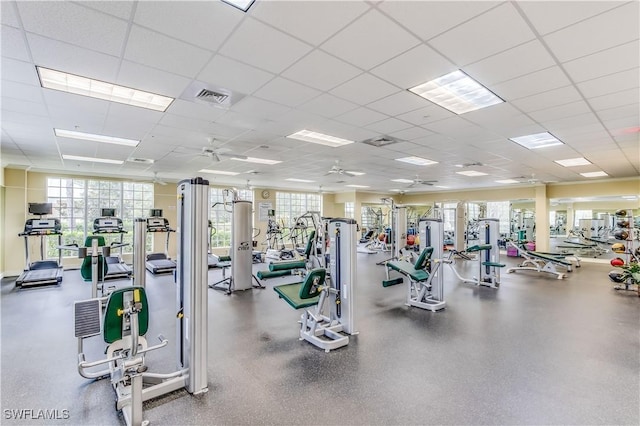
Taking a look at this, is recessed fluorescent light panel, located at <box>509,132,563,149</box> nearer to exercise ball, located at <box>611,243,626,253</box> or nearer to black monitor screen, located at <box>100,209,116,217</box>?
exercise ball, located at <box>611,243,626,253</box>

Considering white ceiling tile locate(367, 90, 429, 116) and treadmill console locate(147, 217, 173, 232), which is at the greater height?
white ceiling tile locate(367, 90, 429, 116)

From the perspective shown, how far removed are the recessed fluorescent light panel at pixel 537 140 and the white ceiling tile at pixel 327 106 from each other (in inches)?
119

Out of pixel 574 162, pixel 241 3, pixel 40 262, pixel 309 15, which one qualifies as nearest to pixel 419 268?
pixel 309 15

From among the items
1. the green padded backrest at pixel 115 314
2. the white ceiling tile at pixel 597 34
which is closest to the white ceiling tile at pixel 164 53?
the green padded backrest at pixel 115 314

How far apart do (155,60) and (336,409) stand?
3.07m

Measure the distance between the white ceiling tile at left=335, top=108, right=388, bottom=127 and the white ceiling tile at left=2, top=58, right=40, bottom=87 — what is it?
2982mm

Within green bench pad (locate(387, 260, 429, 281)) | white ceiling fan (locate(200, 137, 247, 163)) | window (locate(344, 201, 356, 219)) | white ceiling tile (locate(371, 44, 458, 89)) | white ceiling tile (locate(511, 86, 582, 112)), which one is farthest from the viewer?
window (locate(344, 201, 356, 219))

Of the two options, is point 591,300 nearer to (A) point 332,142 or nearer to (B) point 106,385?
(A) point 332,142

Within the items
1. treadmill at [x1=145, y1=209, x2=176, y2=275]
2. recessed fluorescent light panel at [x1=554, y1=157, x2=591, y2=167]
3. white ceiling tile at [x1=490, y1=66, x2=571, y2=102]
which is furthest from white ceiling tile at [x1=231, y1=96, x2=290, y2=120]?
recessed fluorescent light panel at [x1=554, y1=157, x2=591, y2=167]

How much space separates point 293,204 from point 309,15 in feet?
37.3

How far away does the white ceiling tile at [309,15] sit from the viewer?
1804mm

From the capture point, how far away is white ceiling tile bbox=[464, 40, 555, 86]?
90.0 inches

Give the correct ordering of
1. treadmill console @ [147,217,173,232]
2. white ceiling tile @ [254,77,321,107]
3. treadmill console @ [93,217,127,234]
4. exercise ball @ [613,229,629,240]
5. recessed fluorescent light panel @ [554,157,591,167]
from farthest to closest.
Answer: treadmill console @ [147,217,173,232], treadmill console @ [93,217,127,234], recessed fluorescent light panel @ [554,157,591,167], exercise ball @ [613,229,629,240], white ceiling tile @ [254,77,321,107]

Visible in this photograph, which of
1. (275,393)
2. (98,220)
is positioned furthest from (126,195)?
(275,393)
